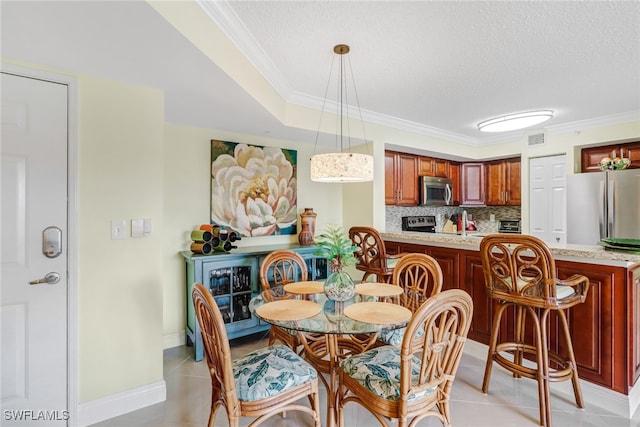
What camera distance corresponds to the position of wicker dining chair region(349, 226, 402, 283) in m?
2.82

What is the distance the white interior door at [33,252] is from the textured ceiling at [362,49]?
0.29m

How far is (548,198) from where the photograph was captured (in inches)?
A: 173

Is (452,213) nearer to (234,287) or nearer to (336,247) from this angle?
(234,287)

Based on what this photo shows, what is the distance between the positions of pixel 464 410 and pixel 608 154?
384 centimetres

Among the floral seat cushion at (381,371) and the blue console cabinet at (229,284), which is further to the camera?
the blue console cabinet at (229,284)

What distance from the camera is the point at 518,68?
2453 millimetres

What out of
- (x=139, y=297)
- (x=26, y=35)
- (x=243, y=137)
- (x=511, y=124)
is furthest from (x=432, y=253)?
(x=26, y=35)

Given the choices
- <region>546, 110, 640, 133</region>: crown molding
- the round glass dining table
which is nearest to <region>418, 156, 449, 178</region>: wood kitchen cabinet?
<region>546, 110, 640, 133</region>: crown molding

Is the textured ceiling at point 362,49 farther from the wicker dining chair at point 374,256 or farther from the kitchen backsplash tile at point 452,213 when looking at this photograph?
the kitchen backsplash tile at point 452,213

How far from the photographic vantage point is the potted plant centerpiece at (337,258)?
1.93 meters

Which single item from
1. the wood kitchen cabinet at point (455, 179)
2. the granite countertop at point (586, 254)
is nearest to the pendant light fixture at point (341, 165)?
the granite countertop at point (586, 254)

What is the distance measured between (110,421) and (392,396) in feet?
5.82

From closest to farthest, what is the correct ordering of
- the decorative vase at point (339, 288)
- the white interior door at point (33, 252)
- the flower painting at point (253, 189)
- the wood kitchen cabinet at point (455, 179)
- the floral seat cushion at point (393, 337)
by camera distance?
the white interior door at point (33, 252)
the decorative vase at point (339, 288)
the floral seat cushion at point (393, 337)
the flower painting at point (253, 189)
the wood kitchen cabinet at point (455, 179)

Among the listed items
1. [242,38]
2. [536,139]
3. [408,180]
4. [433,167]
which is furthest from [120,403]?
[536,139]
